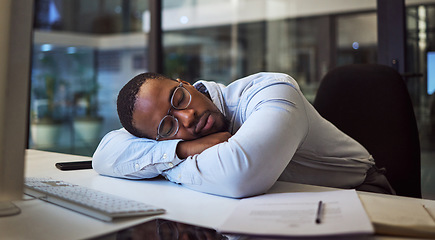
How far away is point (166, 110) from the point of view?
1204 millimetres

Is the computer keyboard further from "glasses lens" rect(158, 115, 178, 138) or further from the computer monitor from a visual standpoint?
"glasses lens" rect(158, 115, 178, 138)

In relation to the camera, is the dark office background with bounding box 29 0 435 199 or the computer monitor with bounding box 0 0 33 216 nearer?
the computer monitor with bounding box 0 0 33 216

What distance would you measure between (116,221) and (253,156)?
341 millimetres

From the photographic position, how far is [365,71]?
5.46 feet

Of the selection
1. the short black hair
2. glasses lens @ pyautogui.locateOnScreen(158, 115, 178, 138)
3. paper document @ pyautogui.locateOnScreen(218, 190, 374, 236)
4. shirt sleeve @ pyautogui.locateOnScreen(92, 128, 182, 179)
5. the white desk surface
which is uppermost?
the short black hair

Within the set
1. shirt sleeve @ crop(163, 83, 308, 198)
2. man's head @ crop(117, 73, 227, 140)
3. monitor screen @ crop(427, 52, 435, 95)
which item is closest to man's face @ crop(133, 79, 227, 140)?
man's head @ crop(117, 73, 227, 140)

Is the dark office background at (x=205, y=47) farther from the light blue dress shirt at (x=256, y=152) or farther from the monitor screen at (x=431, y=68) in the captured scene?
the light blue dress shirt at (x=256, y=152)

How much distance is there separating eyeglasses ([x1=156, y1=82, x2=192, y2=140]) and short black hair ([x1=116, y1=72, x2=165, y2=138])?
0.08m

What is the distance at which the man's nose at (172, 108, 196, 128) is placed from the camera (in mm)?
1184

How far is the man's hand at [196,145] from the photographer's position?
1.12 meters

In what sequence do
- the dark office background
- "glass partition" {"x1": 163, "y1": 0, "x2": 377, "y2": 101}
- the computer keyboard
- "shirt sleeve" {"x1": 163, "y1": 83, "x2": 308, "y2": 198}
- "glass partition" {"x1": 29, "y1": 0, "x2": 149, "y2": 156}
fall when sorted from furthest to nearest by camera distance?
"glass partition" {"x1": 29, "y1": 0, "x2": 149, "y2": 156} < "glass partition" {"x1": 163, "y1": 0, "x2": 377, "y2": 101} < the dark office background < "shirt sleeve" {"x1": 163, "y1": 83, "x2": 308, "y2": 198} < the computer keyboard

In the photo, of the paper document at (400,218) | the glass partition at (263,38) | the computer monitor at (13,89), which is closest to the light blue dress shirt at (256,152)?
the paper document at (400,218)

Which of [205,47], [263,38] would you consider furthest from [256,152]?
[205,47]

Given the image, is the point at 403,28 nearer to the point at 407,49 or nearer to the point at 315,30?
the point at 407,49
